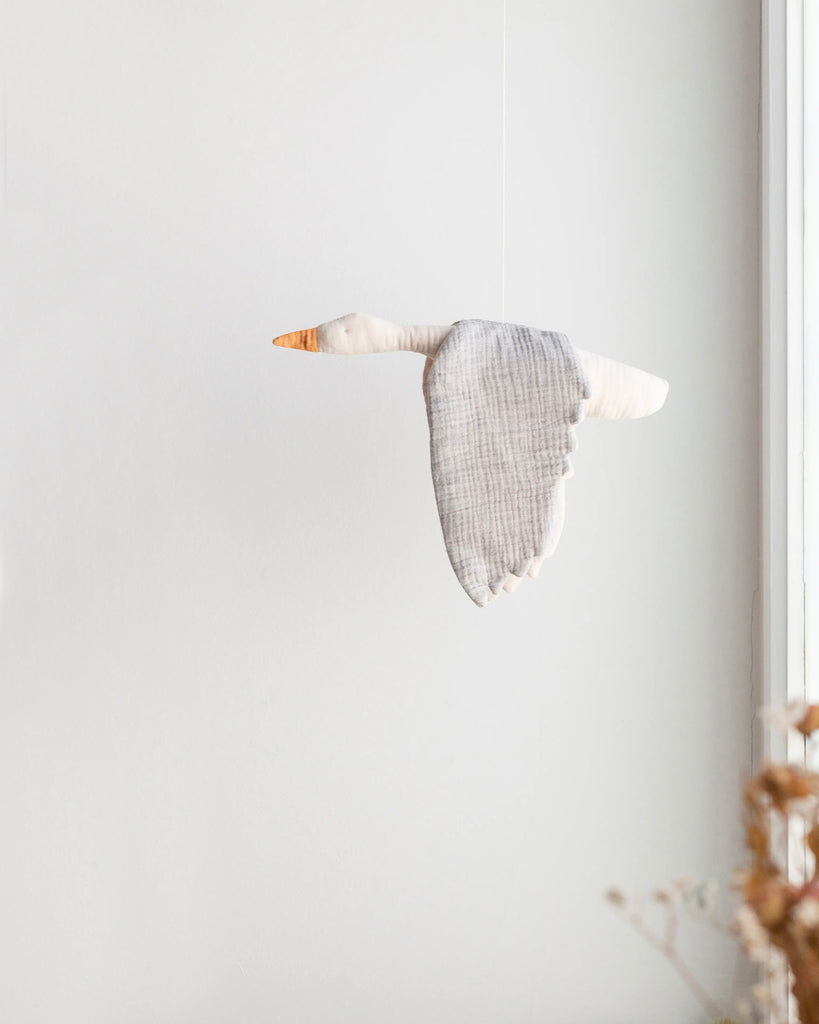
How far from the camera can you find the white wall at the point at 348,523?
1260 millimetres

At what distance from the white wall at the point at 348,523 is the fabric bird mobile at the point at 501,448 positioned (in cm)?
31

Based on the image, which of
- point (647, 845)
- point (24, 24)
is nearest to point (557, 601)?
point (647, 845)

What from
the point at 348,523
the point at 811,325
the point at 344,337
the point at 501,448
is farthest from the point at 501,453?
the point at 811,325

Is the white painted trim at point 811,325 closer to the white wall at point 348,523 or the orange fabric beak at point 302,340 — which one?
the white wall at point 348,523

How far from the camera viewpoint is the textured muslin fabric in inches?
37.8

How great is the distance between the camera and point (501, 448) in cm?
96

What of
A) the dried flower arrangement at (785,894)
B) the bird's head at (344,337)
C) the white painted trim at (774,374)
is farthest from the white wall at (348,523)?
the dried flower arrangement at (785,894)

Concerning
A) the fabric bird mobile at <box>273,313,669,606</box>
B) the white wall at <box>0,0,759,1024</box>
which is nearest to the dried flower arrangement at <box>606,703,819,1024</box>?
the fabric bird mobile at <box>273,313,669,606</box>

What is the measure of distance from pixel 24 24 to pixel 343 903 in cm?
123

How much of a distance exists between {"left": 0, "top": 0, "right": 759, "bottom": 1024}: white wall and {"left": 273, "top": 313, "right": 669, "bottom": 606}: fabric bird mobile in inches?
12.0

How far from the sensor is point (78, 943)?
1.25 metres

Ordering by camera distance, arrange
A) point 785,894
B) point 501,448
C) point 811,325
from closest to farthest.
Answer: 1. point 785,894
2. point 501,448
3. point 811,325

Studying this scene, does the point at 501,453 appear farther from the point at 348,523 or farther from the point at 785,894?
the point at 785,894

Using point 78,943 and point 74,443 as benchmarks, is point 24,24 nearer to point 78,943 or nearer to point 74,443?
point 74,443
